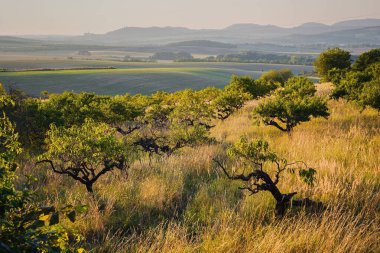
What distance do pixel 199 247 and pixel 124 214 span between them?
256cm

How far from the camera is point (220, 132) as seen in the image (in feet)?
68.4

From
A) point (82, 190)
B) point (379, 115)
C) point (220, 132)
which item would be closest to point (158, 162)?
point (82, 190)

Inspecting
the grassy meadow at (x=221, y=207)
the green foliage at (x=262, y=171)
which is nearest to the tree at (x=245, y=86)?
the grassy meadow at (x=221, y=207)

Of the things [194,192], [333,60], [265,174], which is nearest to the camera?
[265,174]

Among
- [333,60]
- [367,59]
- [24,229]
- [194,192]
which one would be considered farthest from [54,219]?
Result: [333,60]

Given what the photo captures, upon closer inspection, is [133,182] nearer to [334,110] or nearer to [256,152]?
[256,152]

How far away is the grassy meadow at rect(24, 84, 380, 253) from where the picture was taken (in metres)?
5.86

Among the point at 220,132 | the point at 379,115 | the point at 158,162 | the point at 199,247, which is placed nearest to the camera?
the point at 199,247

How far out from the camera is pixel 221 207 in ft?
25.6

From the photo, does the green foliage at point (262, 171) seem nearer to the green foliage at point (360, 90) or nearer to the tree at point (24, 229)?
the tree at point (24, 229)

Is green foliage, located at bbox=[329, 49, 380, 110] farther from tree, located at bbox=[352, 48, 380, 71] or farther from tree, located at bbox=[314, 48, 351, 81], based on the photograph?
tree, located at bbox=[314, 48, 351, 81]

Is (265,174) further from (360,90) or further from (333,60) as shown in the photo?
(333,60)

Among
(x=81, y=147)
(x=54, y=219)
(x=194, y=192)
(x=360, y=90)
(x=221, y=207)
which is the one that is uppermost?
(x=360, y=90)

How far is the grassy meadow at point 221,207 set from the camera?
19.2ft
